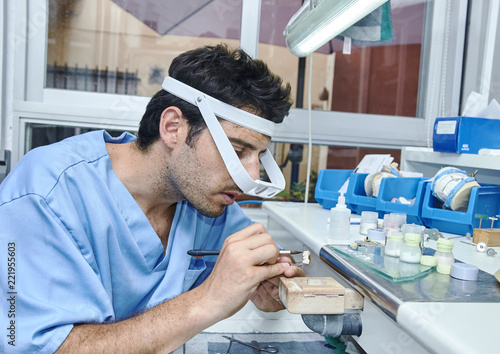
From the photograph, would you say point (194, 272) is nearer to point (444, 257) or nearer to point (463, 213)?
point (444, 257)

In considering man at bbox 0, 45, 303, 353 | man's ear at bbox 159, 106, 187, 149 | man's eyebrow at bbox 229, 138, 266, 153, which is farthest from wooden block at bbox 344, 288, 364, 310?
man's ear at bbox 159, 106, 187, 149

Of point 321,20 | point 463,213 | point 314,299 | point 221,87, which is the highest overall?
point 321,20

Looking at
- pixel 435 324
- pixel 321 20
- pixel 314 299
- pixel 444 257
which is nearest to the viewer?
pixel 435 324

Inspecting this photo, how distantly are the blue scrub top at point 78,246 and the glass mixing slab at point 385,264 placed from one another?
414mm

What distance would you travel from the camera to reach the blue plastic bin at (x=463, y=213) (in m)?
1.14

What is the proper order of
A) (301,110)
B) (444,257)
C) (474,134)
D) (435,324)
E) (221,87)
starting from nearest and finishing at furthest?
1. (435,324)
2. (444,257)
3. (221,87)
4. (474,134)
5. (301,110)

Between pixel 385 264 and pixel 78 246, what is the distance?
0.59 m

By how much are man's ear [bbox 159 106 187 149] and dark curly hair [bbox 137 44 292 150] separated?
15mm

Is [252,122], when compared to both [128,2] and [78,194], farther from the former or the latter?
[128,2]

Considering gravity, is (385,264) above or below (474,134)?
below

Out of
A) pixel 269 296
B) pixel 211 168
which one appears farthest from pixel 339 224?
pixel 211 168

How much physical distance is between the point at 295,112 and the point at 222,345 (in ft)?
4.07

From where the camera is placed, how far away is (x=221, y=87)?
963 millimetres

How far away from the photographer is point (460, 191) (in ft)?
3.83
